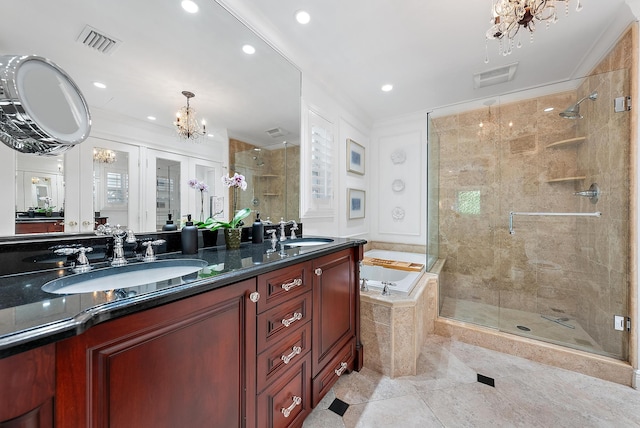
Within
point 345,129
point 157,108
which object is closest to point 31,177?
point 157,108

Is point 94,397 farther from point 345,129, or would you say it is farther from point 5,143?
point 345,129

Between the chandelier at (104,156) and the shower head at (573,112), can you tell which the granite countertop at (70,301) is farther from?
the shower head at (573,112)

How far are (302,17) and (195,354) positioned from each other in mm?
1947

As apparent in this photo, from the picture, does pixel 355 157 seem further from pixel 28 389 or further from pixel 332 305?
pixel 28 389

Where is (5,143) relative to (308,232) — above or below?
above

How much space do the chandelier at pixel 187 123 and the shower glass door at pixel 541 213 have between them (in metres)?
2.45

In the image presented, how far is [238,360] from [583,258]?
2.99m

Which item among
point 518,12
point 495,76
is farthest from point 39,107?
point 495,76

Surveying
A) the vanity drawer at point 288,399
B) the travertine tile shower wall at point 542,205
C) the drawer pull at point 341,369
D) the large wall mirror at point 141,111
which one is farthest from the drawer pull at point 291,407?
the travertine tile shower wall at point 542,205

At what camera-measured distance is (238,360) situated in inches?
35.6

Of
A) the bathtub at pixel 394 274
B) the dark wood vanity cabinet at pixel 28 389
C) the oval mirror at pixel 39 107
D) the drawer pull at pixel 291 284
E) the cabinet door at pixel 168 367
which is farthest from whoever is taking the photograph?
the bathtub at pixel 394 274

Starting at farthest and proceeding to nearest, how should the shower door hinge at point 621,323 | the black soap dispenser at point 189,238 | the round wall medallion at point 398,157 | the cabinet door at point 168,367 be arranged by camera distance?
the round wall medallion at point 398,157 < the shower door hinge at point 621,323 < the black soap dispenser at point 189,238 < the cabinet door at point 168,367

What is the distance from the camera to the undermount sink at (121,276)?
2.61ft

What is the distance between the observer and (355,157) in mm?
3012
